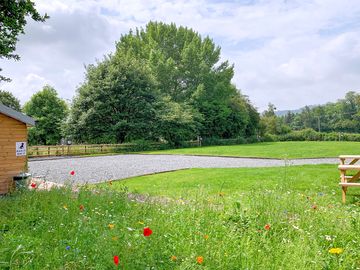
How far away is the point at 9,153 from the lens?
343 inches

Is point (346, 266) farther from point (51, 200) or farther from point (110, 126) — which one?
point (110, 126)

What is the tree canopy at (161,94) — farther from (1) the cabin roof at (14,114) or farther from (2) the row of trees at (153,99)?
(1) the cabin roof at (14,114)

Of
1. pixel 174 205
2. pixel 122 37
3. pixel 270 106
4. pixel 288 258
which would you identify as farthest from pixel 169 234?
pixel 270 106

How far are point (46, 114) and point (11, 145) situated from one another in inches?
1228

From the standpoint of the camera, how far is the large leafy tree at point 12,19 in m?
9.71

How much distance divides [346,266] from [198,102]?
37.1 m

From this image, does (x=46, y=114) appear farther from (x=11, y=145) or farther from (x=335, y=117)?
(x=335, y=117)

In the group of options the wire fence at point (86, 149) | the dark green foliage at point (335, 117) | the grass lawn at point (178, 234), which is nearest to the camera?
the grass lawn at point (178, 234)

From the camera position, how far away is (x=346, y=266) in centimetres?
310

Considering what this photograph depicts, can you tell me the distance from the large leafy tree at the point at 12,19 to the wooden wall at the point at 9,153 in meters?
2.75

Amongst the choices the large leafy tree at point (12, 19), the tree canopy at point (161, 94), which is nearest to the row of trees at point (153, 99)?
the tree canopy at point (161, 94)

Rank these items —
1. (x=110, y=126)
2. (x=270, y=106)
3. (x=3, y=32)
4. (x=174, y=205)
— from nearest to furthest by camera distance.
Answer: (x=174, y=205)
(x=3, y=32)
(x=110, y=126)
(x=270, y=106)

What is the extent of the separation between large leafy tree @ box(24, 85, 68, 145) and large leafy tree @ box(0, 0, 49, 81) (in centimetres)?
2494

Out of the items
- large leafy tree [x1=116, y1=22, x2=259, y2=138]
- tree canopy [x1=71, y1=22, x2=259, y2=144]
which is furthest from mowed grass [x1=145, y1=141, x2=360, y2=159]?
large leafy tree [x1=116, y1=22, x2=259, y2=138]
